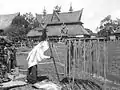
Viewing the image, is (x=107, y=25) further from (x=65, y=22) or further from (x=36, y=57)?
(x=36, y=57)

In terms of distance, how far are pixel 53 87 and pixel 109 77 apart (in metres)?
2.05

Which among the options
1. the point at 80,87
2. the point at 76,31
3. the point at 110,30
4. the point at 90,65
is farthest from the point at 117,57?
the point at 110,30

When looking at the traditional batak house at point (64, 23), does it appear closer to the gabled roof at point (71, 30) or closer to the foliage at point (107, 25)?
the gabled roof at point (71, 30)

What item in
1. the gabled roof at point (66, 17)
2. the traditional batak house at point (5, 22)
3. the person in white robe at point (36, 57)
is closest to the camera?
the person in white robe at point (36, 57)

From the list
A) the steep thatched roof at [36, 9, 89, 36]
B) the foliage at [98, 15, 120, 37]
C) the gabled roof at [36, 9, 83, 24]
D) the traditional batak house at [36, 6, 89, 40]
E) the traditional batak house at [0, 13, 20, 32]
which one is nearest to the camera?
the traditional batak house at [0, 13, 20, 32]

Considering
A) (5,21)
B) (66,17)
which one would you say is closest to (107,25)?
(66,17)

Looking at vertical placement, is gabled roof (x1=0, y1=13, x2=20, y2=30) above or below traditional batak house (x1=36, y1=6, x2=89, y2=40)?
below

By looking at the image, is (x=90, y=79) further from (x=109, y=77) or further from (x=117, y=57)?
(x=117, y=57)

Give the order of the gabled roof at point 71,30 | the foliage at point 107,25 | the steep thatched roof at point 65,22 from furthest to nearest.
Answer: the foliage at point 107,25 < the steep thatched roof at point 65,22 < the gabled roof at point 71,30

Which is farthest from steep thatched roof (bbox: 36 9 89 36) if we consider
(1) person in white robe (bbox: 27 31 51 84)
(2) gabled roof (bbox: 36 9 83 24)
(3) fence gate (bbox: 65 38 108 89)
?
(3) fence gate (bbox: 65 38 108 89)

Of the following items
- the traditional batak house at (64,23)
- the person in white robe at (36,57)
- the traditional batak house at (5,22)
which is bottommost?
the person in white robe at (36,57)

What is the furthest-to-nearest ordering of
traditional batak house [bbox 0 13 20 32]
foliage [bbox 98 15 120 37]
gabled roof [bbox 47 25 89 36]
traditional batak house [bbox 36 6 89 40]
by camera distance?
foliage [bbox 98 15 120 37], traditional batak house [bbox 36 6 89 40], gabled roof [bbox 47 25 89 36], traditional batak house [bbox 0 13 20 32]

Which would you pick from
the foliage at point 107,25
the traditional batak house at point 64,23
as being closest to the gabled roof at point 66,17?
the traditional batak house at point 64,23

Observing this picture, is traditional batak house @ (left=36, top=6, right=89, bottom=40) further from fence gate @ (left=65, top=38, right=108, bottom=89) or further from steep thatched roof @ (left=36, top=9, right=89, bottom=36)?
fence gate @ (left=65, top=38, right=108, bottom=89)
